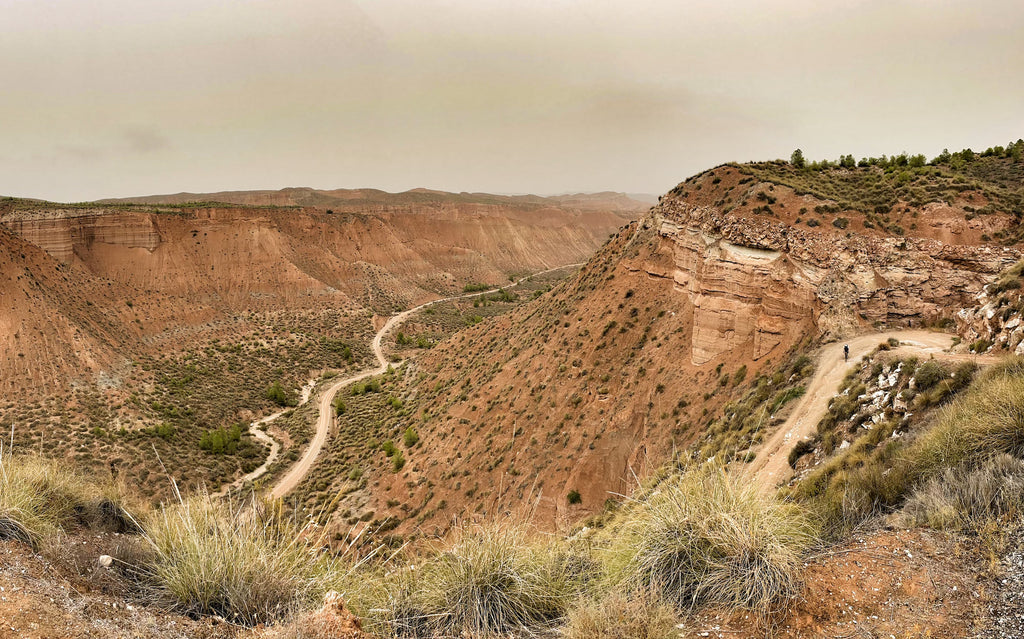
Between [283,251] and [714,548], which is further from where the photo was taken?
[283,251]

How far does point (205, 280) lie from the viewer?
62.5m

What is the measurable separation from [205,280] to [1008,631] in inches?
2892

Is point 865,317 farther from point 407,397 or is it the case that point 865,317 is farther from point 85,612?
point 407,397

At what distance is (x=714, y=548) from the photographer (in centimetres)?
530

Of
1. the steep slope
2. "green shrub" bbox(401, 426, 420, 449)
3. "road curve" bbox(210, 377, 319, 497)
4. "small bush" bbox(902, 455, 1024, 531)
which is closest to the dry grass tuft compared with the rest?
"small bush" bbox(902, 455, 1024, 531)

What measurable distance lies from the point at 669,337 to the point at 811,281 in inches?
256

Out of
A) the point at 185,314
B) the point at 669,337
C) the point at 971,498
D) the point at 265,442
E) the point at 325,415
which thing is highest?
the point at 971,498

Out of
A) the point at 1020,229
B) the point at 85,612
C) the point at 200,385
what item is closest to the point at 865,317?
the point at 1020,229

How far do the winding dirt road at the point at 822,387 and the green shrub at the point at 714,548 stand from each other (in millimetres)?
7032

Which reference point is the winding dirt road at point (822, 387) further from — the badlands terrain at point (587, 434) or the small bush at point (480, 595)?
the small bush at point (480, 595)

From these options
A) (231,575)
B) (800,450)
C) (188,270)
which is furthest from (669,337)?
(188,270)

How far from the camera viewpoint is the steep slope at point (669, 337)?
57.0 feet

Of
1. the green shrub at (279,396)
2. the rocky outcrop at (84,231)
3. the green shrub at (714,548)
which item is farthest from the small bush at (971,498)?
the rocky outcrop at (84,231)

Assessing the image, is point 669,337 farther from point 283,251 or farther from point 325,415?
point 283,251
